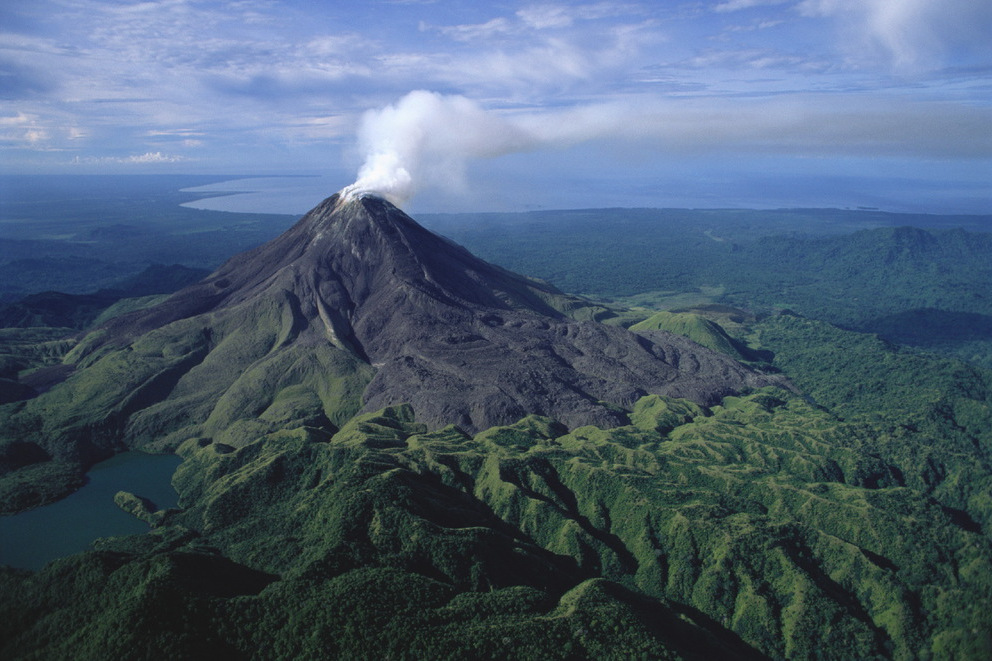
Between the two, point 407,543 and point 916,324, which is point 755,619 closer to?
point 407,543

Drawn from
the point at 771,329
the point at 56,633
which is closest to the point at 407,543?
the point at 56,633

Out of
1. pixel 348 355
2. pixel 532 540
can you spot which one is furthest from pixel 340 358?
pixel 532 540

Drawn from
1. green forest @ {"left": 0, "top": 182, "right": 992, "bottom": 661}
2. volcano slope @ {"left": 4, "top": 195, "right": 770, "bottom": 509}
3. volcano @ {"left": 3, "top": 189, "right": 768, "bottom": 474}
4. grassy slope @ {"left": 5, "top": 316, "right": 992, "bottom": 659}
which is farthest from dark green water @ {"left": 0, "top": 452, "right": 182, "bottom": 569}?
volcano @ {"left": 3, "top": 189, "right": 768, "bottom": 474}

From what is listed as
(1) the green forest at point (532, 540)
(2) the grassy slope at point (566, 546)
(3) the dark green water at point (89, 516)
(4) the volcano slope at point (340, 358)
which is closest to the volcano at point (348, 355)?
(4) the volcano slope at point (340, 358)

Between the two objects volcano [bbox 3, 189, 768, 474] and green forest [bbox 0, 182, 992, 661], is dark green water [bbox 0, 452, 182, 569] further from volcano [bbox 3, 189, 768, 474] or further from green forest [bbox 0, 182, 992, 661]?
volcano [bbox 3, 189, 768, 474]

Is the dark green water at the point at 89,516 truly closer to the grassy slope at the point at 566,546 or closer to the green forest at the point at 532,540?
the green forest at the point at 532,540

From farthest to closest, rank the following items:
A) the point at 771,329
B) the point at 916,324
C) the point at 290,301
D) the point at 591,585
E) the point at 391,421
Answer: the point at 916,324 → the point at 771,329 → the point at 290,301 → the point at 391,421 → the point at 591,585
